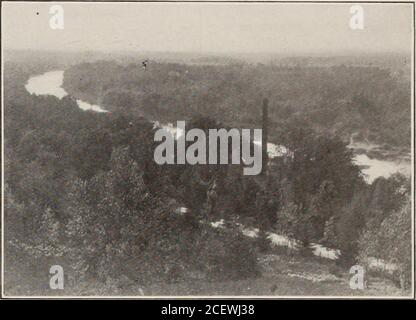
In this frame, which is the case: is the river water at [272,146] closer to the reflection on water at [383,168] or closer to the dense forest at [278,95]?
the reflection on water at [383,168]

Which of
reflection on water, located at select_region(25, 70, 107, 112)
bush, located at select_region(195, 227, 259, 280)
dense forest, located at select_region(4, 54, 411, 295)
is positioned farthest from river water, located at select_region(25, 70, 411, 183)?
bush, located at select_region(195, 227, 259, 280)

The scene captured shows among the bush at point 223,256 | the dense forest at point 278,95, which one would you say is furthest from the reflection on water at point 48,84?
the bush at point 223,256

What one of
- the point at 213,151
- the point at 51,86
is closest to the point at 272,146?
the point at 213,151

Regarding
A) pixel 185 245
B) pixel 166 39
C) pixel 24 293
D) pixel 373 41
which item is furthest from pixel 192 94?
pixel 24 293

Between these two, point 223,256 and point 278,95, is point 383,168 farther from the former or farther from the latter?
point 223,256
